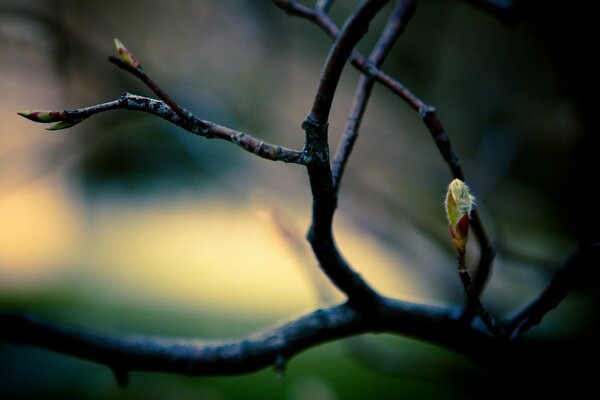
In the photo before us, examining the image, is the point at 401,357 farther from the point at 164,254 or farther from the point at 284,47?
the point at 164,254

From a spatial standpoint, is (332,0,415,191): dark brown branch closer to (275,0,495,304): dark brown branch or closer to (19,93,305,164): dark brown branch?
(275,0,495,304): dark brown branch

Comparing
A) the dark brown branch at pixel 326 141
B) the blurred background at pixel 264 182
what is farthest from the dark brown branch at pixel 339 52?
the blurred background at pixel 264 182

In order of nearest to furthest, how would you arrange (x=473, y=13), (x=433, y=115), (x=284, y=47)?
(x=433, y=115) → (x=284, y=47) → (x=473, y=13)

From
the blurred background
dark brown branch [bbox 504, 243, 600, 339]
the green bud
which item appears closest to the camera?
the green bud

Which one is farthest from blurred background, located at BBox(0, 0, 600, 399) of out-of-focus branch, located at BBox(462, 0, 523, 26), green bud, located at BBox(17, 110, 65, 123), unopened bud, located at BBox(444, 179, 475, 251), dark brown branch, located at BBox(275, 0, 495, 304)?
green bud, located at BBox(17, 110, 65, 123)

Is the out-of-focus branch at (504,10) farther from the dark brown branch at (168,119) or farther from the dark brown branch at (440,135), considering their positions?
the dark brown branch at (168,119)

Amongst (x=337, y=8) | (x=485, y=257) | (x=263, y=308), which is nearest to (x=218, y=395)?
(x=263, y=308)

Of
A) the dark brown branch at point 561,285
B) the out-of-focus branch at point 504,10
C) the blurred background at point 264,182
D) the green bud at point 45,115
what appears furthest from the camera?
the blurred background at point 264,182
